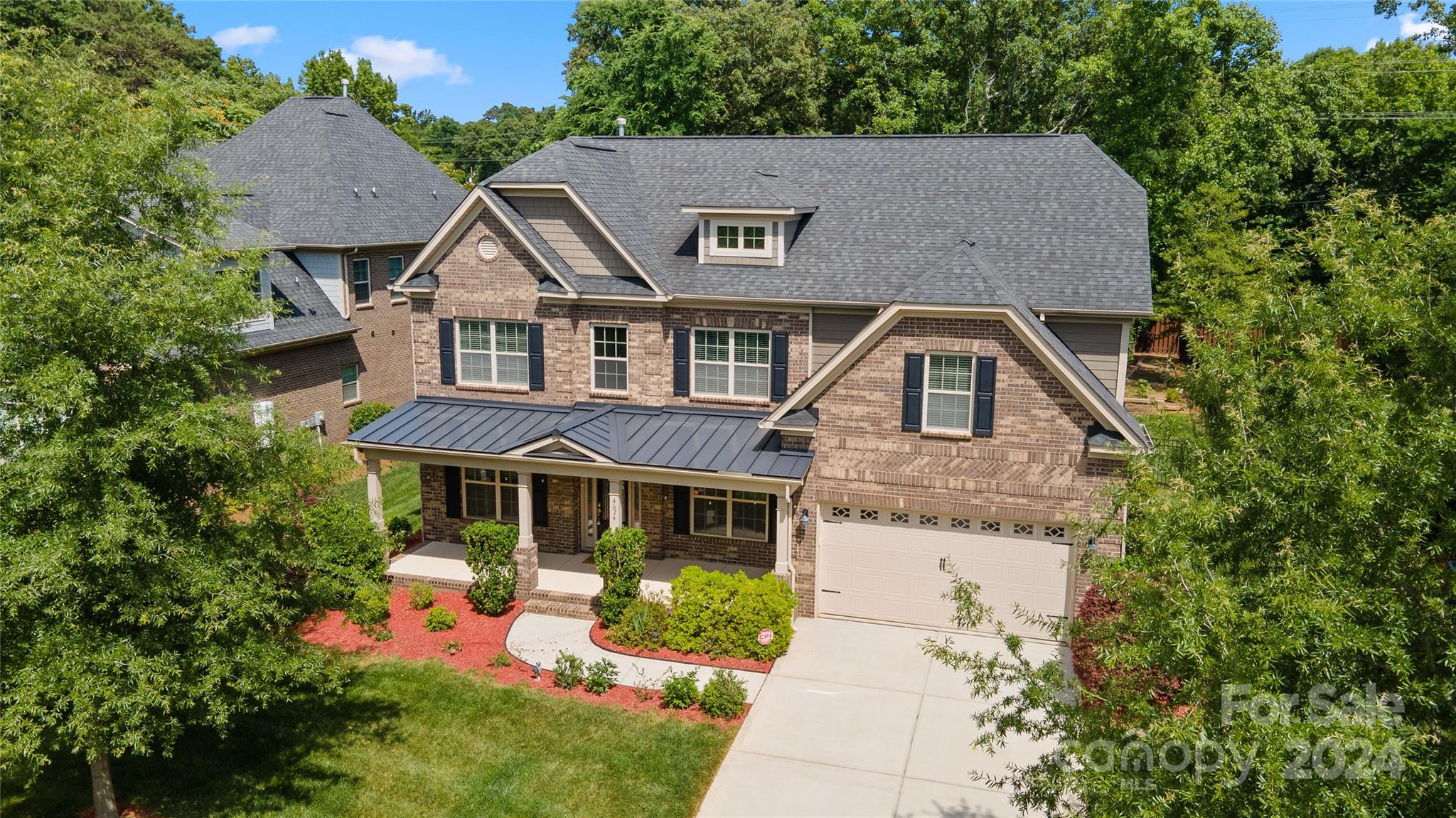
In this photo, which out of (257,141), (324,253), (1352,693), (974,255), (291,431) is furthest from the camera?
(257,141)

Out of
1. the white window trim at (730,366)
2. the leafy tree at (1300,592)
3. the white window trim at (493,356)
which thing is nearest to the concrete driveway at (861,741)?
the leafy tree at (1300,592)

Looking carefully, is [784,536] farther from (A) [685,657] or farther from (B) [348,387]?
(B) [348,387]

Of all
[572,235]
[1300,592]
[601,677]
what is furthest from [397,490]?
[1300,592]

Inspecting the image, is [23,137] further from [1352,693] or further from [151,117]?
[1352,693]

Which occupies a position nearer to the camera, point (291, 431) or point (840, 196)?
point (291, 431)

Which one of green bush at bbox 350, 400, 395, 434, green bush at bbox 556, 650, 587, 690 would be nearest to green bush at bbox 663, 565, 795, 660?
green bush at bbox 556, 650, 587, 690

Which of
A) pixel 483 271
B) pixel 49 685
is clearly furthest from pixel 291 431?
pixel 483 271

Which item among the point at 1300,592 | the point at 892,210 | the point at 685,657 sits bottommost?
the point at 685,657
